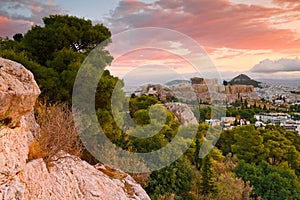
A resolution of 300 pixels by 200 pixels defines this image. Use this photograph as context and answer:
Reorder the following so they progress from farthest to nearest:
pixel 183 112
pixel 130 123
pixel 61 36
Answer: pixel 183 112 < pixel 130 123 < pixel 61 36

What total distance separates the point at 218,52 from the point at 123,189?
437 inches

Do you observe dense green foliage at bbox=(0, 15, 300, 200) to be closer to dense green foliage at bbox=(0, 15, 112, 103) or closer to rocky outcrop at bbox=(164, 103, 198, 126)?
dense green foliage at bbox=(0, 15, 112, 103)

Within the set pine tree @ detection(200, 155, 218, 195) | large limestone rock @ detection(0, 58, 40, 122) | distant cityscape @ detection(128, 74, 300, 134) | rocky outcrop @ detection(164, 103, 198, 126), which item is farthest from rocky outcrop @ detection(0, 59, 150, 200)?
rocky outcrop @ detection(164, 103, 198, 126)

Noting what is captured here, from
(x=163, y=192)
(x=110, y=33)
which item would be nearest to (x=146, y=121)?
(x=163, y=192)

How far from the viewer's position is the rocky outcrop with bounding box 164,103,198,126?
1658 centimetres

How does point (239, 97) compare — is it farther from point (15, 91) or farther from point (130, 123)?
point (15, 91)

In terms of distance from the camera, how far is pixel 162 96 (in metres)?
17.7

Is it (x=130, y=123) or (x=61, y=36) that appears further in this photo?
(x=130, y=123)

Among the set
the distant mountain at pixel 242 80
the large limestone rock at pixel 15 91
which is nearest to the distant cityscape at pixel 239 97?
the distant mountain at pixel 242 80

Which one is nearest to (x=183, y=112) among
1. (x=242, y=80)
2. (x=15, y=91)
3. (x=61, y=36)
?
(x=61, y=36)

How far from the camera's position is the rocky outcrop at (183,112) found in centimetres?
1658

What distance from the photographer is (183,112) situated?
55.8 ft

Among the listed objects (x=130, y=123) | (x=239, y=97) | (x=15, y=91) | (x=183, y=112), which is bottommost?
(x=239, y=97)

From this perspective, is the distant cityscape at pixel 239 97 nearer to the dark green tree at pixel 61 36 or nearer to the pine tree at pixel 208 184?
the dark green tree at pixel 61 36
